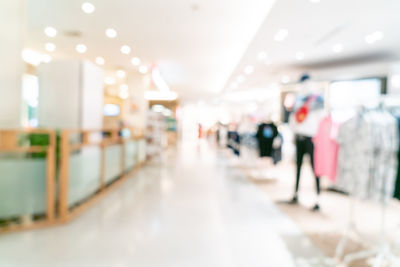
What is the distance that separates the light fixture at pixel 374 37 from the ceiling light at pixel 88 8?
5465 mm

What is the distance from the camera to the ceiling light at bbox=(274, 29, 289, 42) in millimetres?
5135

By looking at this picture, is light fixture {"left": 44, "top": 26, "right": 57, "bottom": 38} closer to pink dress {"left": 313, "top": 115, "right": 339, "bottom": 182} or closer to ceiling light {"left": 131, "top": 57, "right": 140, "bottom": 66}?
ceiling light {"left": 131, "top": 57, "right": 140, "bottom": 66}

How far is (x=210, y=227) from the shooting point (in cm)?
305

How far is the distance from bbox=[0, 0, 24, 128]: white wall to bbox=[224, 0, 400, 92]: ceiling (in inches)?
146

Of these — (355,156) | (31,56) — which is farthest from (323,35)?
(31,56)

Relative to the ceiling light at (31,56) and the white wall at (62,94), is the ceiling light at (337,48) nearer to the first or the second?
the white wall at (62,94)

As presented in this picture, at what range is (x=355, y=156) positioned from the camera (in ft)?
7.47

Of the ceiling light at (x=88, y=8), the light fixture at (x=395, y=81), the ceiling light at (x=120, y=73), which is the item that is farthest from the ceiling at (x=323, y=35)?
the ceiling light at (x=120, y=73)

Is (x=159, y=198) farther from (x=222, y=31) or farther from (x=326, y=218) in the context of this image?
(x=222, y=31)

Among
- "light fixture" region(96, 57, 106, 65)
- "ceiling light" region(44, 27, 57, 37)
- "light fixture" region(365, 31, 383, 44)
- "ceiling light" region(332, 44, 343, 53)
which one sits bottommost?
"light fixture" region(365, 31, 383, 44)

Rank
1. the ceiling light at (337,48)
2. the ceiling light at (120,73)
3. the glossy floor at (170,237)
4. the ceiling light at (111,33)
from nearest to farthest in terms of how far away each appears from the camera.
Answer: the glossy floor at (170,237), the ceiling light at (111,33), the ceiling light at (337,48), the ceiling light at (120,73)

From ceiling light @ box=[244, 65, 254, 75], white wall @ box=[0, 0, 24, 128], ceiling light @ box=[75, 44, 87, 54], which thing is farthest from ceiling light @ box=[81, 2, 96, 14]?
ceiling light @ box=[244, 65, 254, 75]

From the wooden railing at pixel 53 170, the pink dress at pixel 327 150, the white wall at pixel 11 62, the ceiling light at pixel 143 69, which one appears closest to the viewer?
the pink dress at pixel 327 150

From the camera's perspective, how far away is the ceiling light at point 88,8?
4410 mm
